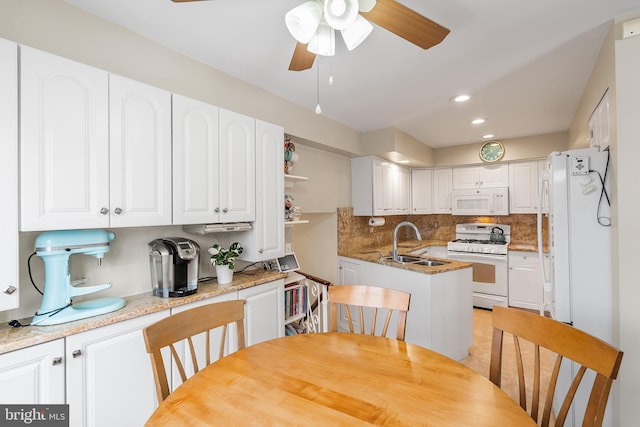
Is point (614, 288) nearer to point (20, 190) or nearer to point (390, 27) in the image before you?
point (390, 27)

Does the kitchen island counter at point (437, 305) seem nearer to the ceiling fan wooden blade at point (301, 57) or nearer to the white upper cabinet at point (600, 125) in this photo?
the white upper cabinet at point (600, 125)

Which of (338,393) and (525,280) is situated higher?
(338,393)

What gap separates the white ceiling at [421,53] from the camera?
5.02ft

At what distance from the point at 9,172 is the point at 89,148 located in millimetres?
312

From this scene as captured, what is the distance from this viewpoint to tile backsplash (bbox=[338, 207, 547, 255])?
3748 millimetres

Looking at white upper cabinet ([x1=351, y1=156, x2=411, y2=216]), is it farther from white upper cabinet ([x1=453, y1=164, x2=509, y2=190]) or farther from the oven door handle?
white upper cabinet ([x1=453, y1=164, x2=509, y2=190])

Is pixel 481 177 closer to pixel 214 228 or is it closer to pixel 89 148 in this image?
pixel 214 228

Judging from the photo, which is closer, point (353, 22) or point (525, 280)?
point (353, 22)

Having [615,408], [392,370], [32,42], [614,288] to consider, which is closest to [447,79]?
[614,288]

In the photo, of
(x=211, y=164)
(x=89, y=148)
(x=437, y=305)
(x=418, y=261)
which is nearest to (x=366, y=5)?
(x=211, y=164)

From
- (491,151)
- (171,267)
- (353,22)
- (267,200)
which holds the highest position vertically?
(491,151)

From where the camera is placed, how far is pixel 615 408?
1551mm

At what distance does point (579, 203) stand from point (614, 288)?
0.51m

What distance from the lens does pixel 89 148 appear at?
141cm
